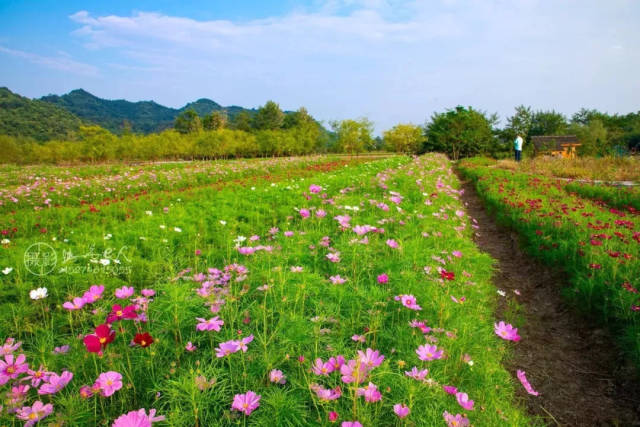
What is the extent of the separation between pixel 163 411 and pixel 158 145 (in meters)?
47.1

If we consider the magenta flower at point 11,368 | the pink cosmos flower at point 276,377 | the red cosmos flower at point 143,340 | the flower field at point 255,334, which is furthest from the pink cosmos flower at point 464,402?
the magenta flower at point 11,368

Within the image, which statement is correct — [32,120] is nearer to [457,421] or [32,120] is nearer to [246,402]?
[246,402]

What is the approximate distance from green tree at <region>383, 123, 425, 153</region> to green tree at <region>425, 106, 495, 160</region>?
2620 centimetres

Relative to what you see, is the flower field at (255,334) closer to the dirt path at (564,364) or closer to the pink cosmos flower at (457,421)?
the pink cosmos flower at (457,421)

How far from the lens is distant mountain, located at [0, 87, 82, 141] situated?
233ft

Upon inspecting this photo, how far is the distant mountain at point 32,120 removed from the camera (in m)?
71.1

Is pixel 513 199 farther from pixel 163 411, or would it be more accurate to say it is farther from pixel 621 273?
pixel 163 411

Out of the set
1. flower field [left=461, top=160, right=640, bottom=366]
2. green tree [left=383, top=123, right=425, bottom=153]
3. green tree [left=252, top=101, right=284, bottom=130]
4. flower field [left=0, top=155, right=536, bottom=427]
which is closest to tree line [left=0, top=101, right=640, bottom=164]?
green tree [left=383, top=123, right=425, bottom=153]

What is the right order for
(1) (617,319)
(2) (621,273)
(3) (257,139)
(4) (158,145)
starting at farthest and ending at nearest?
(3) (257,139)
(4) (158,145)
(2) (621,273)
(1) (617,319)

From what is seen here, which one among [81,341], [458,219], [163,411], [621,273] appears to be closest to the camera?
[163,411]

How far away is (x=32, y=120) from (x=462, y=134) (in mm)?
97414

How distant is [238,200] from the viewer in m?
6.92

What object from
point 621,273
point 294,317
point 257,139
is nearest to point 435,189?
point 621,273
